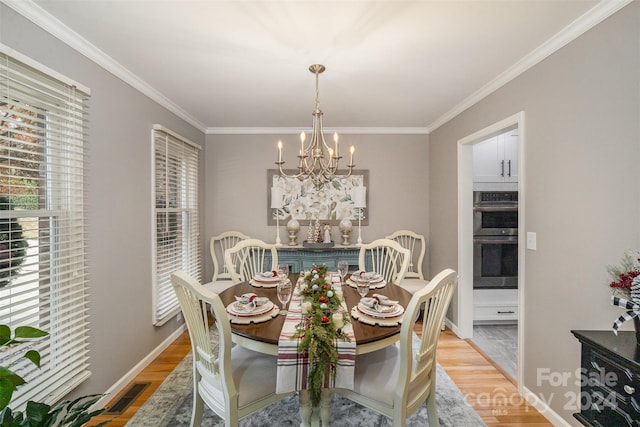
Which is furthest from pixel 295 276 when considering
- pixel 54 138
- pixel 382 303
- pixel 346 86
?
pixel 54 138

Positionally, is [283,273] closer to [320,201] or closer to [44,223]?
[44,223]

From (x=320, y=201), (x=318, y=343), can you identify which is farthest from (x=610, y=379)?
(x=320, y=201)

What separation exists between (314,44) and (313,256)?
2.37 metres

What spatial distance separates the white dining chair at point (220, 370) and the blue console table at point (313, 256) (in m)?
1.95

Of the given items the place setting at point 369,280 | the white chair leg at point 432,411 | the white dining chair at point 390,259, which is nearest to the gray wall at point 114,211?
the place setting at point 369,280

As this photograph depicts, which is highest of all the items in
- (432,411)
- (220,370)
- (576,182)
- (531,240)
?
(576,182)

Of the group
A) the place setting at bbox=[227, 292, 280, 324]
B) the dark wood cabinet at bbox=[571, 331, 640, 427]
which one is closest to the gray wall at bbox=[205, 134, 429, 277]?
the place setting at bbox=[227, 292, 280, 324]

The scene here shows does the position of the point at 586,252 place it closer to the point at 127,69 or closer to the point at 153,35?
the point at 153,35

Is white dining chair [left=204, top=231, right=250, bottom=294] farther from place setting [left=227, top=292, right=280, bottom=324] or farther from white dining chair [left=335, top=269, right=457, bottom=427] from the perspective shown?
white dining chair [left=335, top=269, right=457, bottom=427]

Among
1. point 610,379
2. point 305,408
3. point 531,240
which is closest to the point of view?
point 610,379

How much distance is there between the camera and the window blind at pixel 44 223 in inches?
59.7

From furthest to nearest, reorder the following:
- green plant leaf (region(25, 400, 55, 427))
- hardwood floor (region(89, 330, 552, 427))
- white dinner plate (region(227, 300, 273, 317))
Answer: hardwood floor (region(89, 330, 552, 427)) < white dinner plate (region(227, 300, 273, 317)) < green plant leaf (region(25, 400, 55, 427))

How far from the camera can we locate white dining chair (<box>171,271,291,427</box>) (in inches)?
55.9

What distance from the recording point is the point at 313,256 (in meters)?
3.67
